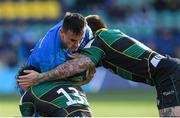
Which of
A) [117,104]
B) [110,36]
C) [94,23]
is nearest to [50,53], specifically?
[110,36]

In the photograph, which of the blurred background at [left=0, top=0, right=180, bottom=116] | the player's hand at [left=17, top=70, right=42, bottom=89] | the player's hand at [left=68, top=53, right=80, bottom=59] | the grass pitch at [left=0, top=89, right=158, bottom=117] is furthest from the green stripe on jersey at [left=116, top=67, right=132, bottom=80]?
the blurred background at [left=0, top=0, right=180, bottom=116]

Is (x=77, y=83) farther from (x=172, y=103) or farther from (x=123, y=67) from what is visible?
(x=172, y=103)

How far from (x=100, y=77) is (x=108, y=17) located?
460cm

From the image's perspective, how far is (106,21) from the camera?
76.6 ft

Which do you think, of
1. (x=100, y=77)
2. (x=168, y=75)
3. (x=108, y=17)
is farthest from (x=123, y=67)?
(x=108, y=17)

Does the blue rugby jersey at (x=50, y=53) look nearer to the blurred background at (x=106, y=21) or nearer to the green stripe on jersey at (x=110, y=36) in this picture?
the green stripe on jersey at (x=110, y=36)

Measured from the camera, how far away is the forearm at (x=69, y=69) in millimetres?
7730

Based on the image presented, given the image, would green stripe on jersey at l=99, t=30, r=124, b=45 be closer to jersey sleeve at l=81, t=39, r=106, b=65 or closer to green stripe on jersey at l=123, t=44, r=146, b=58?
jersey sleeve at l=81, t=39, r=106, b=65

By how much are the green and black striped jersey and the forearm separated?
0.24ft

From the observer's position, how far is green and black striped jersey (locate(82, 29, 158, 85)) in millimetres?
7820

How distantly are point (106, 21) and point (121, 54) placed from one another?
1555 centimetres

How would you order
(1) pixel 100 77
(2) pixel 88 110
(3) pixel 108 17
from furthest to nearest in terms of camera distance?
(3) pixel 108 17 < (1) pixel 100 77 < (2) pixel 88 110

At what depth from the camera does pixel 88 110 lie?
766cm

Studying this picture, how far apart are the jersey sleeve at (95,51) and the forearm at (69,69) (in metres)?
0.05
